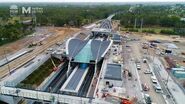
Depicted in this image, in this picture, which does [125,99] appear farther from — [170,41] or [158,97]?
[170,41]

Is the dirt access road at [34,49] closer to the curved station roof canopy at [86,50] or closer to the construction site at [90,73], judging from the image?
the construction site at [90,73]

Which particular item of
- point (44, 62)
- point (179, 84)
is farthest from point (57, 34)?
point (179, 84)

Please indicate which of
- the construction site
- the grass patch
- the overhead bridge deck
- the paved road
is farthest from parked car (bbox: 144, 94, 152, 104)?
A: the grass patch

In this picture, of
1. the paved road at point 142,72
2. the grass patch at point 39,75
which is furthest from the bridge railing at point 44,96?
the paved road at point 142,72

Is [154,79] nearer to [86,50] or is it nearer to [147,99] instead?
[147,99]

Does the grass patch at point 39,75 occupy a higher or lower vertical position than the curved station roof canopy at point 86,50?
lower
